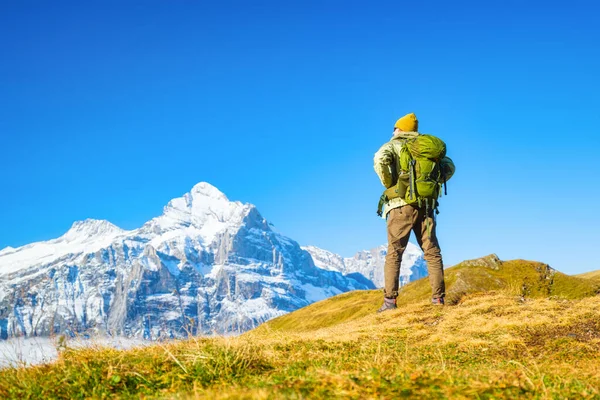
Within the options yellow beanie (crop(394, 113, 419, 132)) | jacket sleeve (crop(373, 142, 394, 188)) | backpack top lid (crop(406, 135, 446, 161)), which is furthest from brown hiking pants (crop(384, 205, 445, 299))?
yellow beanie (crop(394, 113, 419, 132))

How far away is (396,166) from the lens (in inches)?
538

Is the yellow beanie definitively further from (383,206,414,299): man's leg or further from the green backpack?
(383,206,414,299): man's leg

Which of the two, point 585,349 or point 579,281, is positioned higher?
point 579,281

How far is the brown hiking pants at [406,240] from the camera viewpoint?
13.6 meters

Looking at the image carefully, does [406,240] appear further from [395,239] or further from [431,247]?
[431,247]

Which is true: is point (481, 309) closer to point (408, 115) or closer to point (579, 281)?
point (408, 115)

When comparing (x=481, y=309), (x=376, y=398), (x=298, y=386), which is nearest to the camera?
(x=376, y=398)

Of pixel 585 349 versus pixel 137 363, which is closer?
pixel 137 363

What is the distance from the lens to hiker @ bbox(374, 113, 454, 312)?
13.2 meters

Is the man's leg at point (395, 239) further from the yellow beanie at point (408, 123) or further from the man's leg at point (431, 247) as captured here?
the yellow beanie at point (408, 123)

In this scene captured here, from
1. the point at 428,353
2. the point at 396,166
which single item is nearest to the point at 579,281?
the point at 396,166

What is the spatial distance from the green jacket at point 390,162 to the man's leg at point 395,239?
0.75 ft

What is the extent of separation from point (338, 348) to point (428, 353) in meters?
1.48

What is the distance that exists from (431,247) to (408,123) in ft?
11.8
